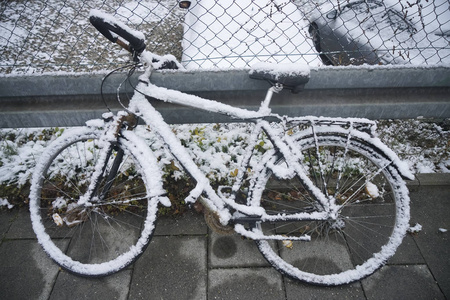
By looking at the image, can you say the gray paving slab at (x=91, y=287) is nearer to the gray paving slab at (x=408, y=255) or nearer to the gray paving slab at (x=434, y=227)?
the gray paving slab at (x=408, y=255)

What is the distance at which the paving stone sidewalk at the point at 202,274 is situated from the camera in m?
2.02

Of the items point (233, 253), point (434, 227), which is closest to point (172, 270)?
point (233, 253)

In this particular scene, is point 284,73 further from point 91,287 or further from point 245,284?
point 91,287

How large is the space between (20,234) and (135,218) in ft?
3.36

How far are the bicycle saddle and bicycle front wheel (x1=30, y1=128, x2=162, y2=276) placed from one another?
3.38 feet

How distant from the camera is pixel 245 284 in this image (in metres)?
2.06

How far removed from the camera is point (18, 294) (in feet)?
6.63

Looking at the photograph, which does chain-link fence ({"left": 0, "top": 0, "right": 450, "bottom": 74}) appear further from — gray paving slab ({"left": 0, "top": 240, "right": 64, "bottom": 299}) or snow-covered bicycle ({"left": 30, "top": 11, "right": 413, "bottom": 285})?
gray paving slab ({"left": 0, "top": 240, "right": 64, "bottom": 299})

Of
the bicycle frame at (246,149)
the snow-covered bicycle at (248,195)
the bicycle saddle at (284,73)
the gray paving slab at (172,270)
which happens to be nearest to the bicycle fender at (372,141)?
the snow-covered bicycle at (248,195)

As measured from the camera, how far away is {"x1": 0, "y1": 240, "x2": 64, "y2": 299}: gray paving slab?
2029mm

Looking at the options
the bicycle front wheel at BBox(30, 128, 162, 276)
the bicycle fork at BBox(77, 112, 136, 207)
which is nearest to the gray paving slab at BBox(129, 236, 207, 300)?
the bicycle front wheel at BBox(30, 128, 162, 276)

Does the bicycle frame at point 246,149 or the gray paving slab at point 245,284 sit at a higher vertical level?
the bicycle frame at point 246,149

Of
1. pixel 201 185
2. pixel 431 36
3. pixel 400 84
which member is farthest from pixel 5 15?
pixel 431 36

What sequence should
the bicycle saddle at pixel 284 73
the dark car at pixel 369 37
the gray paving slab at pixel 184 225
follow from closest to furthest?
the bicycle saddle at pixel 284 73 → the gray paving slab at pixel 184 225 → the dark car at pixel 369 37
